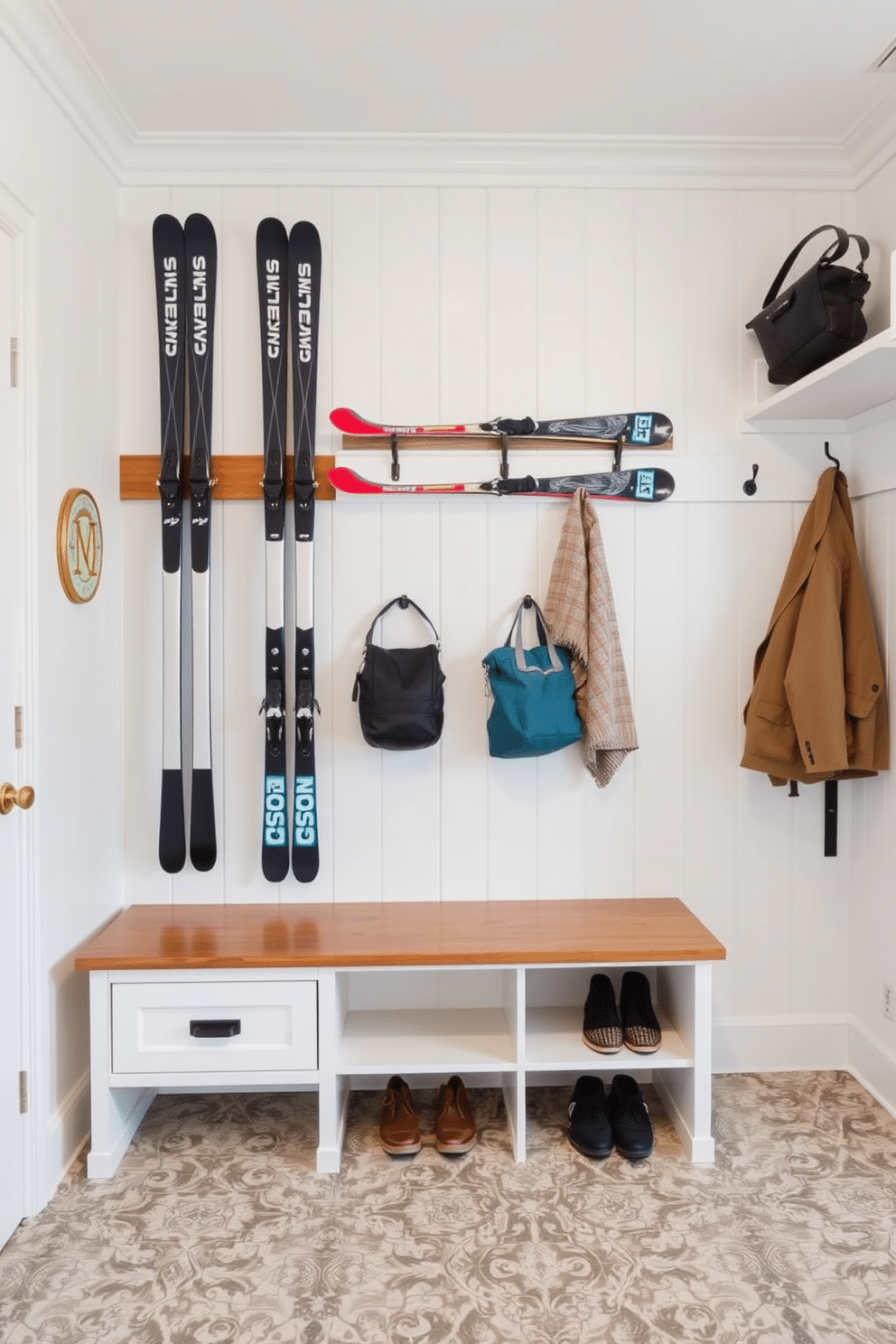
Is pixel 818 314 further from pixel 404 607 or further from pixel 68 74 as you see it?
pixel 68 74

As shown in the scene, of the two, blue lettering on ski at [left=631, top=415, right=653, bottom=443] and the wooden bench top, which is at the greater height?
blue lettering on ski at [left=631, top=415, right=653, bottom=443]

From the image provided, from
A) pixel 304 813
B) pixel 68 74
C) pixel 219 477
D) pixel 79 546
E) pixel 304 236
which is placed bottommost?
Result: pixel 304 813

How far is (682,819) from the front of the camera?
8.14 feet

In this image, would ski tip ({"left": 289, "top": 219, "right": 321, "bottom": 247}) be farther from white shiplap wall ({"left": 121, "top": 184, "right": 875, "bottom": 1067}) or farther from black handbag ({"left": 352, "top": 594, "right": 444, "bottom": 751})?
black handbag ({"left": 352, "top": 594, "right": 444, "bottom": 751})

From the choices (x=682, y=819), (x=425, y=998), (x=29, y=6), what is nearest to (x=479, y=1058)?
(x=425, y=998)

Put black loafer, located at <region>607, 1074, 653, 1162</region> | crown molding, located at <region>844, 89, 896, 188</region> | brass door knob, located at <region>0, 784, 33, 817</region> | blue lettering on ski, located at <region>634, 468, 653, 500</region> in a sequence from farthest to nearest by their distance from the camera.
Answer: blue lettering on ski, located at <region>634, 468, 653, 500</region>, crown molding, located at <region>844, 89, 896, 188</region>, black loafer, located at <region>607, 1074, 653, 1162</region>, brass door knob, located at <region>0, 784, 33, 817</region>

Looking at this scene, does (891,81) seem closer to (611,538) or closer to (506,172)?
(506,172)

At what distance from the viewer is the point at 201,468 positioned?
7.64 feet

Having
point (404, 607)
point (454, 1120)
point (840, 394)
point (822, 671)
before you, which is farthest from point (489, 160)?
point (454, 1120)

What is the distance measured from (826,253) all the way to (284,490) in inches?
56.6

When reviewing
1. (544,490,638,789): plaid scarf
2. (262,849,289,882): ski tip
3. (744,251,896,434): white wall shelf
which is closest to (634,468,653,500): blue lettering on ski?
(544,490,638,789): plaid scarf

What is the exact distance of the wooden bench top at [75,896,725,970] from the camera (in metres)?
2.04

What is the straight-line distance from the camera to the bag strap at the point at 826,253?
2.03 m

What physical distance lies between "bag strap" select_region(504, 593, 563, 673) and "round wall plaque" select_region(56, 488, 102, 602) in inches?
41.8
